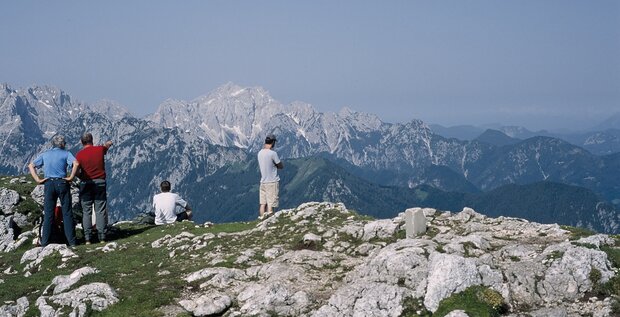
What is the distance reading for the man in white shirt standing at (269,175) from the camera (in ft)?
101

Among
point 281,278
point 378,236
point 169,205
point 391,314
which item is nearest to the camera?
point 391,314

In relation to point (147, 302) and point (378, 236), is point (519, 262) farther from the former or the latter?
point (147, 302)

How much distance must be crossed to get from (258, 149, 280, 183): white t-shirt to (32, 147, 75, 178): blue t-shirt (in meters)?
10.7

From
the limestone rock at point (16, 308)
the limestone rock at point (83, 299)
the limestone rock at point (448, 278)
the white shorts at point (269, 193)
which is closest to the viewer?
the limestone rock at point (448, 278)

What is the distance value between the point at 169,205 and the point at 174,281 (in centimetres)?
1505

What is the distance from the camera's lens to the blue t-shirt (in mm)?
26359

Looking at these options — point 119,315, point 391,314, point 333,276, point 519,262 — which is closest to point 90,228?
point 119,315

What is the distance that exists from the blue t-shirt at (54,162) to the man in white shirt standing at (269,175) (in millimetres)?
10734

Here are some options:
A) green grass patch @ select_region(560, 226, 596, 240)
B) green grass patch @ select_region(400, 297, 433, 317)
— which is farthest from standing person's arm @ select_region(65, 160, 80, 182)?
green grass patch @ select_region(560, 226, 596, 240)

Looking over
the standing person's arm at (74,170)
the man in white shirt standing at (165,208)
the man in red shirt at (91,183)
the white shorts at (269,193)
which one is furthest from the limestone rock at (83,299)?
the man in white shirt standing at (165,208)

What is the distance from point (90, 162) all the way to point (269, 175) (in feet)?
34.1

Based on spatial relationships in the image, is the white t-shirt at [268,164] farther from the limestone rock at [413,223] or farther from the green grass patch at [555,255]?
the green grass patch at [555,255]

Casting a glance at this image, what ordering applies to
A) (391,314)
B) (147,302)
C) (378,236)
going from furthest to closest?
(378,236), (147,302), (391,314)

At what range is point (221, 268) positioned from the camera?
67.3ft
